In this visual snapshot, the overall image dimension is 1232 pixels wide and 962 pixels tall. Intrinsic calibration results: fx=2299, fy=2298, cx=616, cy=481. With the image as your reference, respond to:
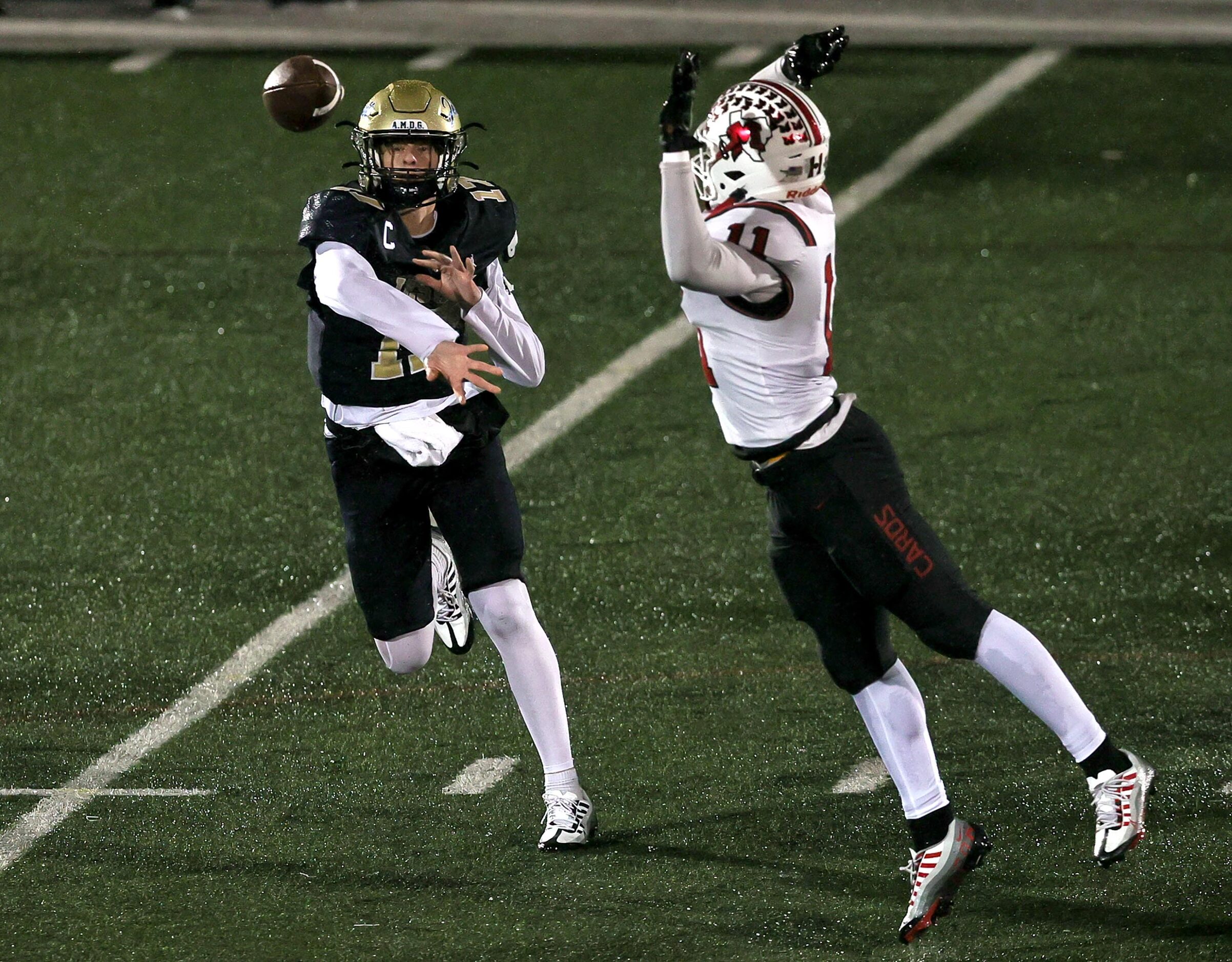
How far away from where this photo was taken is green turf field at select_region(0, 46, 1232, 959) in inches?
207

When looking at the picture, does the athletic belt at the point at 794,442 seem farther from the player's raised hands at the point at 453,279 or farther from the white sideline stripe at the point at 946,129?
the white sideline stripe at the point at 946,129

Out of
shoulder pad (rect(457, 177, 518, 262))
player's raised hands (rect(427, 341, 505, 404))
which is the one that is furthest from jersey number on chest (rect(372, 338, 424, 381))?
player's raised hands (rect(427, 341, 505, 404))

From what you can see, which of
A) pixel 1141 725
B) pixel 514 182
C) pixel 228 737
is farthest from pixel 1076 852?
pixel 514 182

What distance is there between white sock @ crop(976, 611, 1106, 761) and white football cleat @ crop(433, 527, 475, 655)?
1.93 meters

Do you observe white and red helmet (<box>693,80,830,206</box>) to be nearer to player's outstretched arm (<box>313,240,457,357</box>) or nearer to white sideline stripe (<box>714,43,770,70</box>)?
player's outstretched arm (<box>313,240,457,357</box>)

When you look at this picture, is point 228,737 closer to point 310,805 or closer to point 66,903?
point 310,805

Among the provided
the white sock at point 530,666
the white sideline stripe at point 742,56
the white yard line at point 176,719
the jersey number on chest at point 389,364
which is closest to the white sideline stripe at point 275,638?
the white yard line at point 176,719

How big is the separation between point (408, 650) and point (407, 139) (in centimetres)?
138

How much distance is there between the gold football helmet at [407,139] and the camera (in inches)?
218

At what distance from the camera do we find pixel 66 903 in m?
5.22

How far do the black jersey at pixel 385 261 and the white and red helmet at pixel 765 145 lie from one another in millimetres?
717

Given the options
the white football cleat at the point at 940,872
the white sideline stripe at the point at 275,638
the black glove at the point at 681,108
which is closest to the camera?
the black glove at the point at 681,108

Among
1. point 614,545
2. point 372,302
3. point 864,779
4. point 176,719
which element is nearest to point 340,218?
point 372,302

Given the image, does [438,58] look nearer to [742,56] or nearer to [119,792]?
[742,56]
